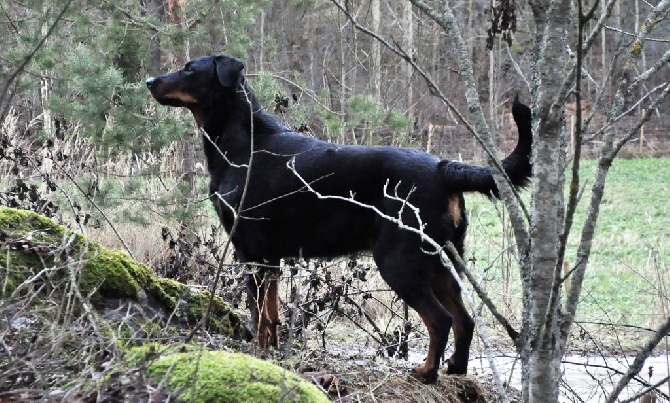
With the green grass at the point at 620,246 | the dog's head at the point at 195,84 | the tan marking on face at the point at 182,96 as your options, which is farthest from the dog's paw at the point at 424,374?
the tan marking on face at the point at 182,96

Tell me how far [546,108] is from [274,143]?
11.7 feet

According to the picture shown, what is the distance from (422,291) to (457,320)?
0.34m

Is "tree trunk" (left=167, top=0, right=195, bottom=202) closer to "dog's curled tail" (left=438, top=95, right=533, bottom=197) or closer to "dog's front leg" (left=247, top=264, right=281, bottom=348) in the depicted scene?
"dog's front leg" (left=247, top=264, right=281, bottom=348)

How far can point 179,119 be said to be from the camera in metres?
9.27

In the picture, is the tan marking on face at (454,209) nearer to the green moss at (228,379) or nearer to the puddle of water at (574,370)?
the puddle of water at (574,370)

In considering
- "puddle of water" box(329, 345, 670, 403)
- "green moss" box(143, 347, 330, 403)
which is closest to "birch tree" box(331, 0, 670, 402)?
"green moss" box(143, 347, 330, 403)

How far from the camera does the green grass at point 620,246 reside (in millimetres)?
8617

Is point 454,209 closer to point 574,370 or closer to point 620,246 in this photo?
point 574,370

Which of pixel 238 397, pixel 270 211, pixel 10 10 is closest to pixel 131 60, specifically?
pixel 10 10

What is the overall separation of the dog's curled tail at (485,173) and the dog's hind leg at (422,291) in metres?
0.45

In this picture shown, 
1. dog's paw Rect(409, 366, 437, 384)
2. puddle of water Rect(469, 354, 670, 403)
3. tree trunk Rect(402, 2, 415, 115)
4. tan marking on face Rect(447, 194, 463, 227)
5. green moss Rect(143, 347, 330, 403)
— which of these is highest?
tree trunk Rect(402, 2, 415, 115)

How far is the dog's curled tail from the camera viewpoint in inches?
175

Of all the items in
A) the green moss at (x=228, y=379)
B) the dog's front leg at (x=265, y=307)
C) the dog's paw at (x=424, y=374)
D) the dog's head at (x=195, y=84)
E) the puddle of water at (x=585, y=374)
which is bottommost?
the puddle of water at (x=585, y=374)

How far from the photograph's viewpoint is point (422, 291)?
199 inches
